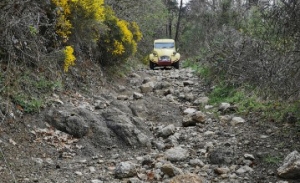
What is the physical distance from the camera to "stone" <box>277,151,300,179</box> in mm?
4152

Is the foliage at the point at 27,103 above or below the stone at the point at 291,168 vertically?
above

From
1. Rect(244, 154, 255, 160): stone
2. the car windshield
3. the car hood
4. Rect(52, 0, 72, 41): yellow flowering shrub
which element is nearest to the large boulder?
Rect(244, 154, 255, 160): stone

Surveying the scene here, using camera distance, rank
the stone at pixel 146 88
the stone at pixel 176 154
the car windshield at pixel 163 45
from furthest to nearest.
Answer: the car windshield at pixel 163 45 < the stone at pixel 146 88 < the stone at pixel 176 154

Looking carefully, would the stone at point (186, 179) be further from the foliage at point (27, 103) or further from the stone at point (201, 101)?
the stone at point (201, 101)

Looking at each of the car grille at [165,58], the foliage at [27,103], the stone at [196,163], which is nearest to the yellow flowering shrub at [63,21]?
the foliage at [27,103]

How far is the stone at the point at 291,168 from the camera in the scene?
13.6 feet

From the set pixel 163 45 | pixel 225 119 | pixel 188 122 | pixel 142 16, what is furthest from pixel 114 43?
pixel 142 16

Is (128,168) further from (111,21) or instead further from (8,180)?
(111,21)

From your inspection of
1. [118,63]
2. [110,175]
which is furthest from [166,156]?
[118,63]

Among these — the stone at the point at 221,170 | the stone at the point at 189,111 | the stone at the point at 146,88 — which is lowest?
the stone at the point at 221,170

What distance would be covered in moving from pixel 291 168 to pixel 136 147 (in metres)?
2.28

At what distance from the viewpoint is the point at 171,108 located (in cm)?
793

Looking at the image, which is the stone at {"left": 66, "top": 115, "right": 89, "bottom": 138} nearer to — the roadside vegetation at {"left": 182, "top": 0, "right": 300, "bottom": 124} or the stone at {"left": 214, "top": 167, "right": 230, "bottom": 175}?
the stone at {"left": 214, "top": 167, "right": 230, "bottom": 175}

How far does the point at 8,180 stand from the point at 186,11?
35.7m
